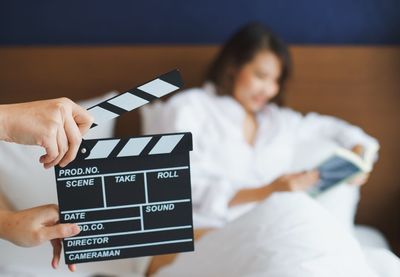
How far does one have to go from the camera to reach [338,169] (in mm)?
1707

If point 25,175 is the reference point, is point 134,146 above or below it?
above

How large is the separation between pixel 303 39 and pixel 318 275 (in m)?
1.20

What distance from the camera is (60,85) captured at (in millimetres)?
2182

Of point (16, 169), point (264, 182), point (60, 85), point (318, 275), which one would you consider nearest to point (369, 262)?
point (318, 275)

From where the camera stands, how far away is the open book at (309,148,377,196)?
1676 millimetres

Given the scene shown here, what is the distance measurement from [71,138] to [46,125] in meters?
0.05

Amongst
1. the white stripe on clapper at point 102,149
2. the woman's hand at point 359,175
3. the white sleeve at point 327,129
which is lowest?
the woman's hand at point 359,175

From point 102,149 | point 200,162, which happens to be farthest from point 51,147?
point 200,162

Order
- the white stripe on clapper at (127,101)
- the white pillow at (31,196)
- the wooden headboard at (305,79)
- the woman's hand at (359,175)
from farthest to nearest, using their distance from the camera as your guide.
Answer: the wooden headboard at (305,79), the woman's hand at (359,175), the white pillow at (31,196), the white stripe on clapper at (127,101)

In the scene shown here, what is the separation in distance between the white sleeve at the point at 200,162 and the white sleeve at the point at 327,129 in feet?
1.25

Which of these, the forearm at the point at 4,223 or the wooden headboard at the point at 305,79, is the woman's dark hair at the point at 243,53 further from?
the forearm at the point at 4,223

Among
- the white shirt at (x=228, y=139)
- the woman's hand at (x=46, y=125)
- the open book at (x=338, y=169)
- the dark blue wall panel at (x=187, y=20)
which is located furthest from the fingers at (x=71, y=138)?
the dark blue wall panel at (x=187, y=20)

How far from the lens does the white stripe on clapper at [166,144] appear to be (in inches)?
42.0

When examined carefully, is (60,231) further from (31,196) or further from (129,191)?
(31,196)
